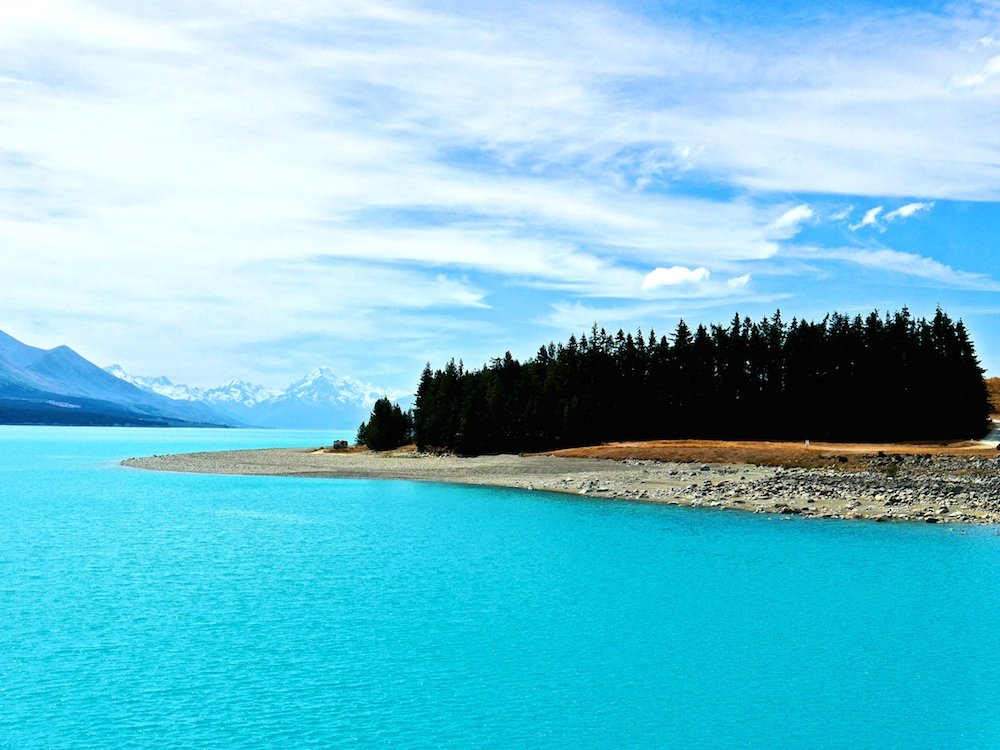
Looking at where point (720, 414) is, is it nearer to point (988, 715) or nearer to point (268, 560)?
point (268, 560)

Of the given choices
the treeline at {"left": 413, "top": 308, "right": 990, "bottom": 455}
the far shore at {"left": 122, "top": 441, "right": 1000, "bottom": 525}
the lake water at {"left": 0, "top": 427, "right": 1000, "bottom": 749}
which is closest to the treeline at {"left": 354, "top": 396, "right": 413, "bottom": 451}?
the treeline at {"left": 413, "top": 308, "right": 990, "bottom": 455}

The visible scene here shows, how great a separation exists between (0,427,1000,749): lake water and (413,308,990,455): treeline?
5395 centimetres

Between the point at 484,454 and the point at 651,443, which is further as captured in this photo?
the point at 484,454

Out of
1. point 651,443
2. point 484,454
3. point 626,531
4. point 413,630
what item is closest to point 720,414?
point 651,443

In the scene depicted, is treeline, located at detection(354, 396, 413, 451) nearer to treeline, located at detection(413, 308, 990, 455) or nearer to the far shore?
treeline, located at detection(413, 308, 990, 455)

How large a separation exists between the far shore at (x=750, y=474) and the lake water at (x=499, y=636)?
7.69 m

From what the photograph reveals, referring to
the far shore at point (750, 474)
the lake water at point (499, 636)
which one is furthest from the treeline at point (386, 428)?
the lake water at point (499, 636)

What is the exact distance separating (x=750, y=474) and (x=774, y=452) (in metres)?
8.68

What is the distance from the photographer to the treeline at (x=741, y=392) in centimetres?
9725

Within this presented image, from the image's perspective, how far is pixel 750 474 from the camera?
71.4m

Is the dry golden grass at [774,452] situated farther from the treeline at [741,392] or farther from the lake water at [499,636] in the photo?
the lake water at [499,636]

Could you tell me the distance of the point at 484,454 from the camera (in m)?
108

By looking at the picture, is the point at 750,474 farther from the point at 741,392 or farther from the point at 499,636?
the point at 499,636

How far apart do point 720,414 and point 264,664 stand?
91703 millimetres
